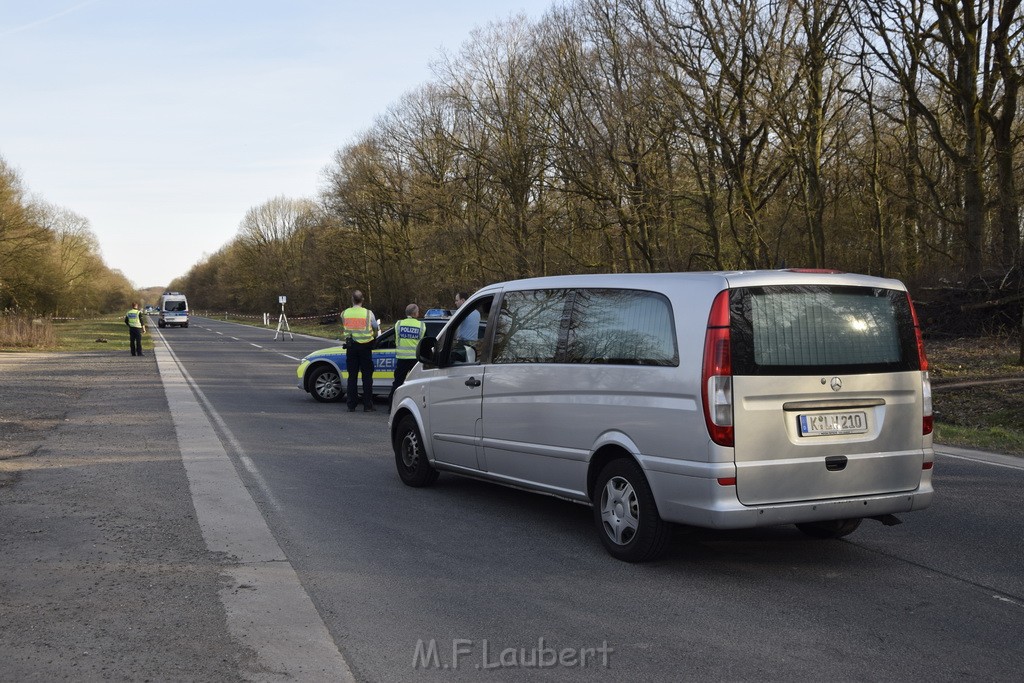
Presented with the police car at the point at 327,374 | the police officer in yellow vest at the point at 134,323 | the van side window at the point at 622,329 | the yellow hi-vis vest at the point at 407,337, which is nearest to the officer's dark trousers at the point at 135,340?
the police officer in yellow vest at the point at 134,323

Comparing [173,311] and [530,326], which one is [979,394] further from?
[173,311]

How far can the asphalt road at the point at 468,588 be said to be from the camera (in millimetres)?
4305

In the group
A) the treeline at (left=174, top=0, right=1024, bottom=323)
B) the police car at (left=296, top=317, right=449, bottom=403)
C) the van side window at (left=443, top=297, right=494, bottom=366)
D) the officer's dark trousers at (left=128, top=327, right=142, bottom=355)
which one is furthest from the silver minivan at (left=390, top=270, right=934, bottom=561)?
the officer's dark trousers at (left=128, top=327, right=142, bottom=355)

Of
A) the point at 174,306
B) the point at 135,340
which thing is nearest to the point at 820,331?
the point at 135,340

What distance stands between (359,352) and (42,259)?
1844 inches

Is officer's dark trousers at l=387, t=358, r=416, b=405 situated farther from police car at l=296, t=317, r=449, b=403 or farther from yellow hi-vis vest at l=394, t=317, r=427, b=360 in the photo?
police car at l=296, t=317, r=449, b=403

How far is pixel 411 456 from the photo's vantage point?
8.81 meters

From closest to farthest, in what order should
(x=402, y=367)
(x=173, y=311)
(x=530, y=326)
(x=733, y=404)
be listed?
(x=733, y=404) < (x=530, y=326) < (x=402, y=367) < (x=173, y=311)

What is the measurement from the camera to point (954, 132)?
25.9 metres

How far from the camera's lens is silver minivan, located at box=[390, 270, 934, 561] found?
5555 millimetres

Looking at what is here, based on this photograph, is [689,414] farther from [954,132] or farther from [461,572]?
[954,132]

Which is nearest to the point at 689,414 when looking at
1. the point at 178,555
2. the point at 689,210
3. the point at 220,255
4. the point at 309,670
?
the point at 309,670

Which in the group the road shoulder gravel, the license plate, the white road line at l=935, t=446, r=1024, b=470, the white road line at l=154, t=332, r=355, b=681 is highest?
the license plate

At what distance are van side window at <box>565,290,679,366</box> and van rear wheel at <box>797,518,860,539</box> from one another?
1.74 meters
